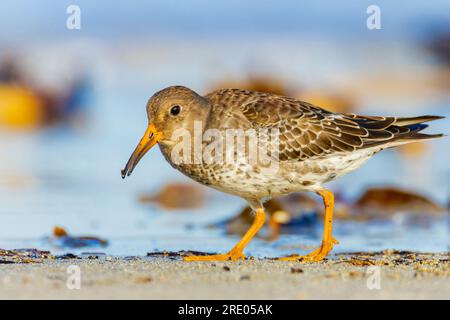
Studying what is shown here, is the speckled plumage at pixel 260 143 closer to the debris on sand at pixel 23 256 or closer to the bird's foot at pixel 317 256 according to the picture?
the bird's foot at pixel 317 256

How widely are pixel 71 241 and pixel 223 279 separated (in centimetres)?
350

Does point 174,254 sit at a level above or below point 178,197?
above

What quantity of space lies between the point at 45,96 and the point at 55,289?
14.3 metres

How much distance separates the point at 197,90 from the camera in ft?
66.5

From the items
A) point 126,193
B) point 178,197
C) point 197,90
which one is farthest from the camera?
point 197,90

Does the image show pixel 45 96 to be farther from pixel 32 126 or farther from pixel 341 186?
pixel 341 186

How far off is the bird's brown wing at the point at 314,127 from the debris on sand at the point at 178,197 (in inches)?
155

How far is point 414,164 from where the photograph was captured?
52.1ft

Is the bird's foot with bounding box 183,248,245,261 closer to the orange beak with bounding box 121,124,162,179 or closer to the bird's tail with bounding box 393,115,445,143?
the orange beak with bounding box 121,124,162,179

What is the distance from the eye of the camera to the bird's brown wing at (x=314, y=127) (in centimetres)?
869

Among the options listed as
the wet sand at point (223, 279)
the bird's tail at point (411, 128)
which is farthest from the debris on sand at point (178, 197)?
the wet sand at point (223, 279)

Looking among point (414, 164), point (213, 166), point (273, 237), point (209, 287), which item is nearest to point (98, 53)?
point (414, 164)

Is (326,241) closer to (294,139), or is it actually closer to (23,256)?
(294,139)

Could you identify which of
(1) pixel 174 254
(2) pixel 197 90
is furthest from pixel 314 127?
(2) pixel 197 90
